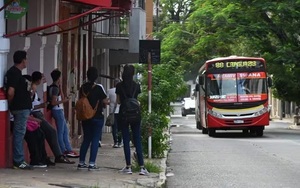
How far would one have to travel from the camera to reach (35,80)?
13.8 metres

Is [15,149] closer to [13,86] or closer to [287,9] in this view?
[13,86]

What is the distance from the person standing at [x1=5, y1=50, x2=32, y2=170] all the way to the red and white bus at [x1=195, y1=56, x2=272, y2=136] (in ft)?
64.9

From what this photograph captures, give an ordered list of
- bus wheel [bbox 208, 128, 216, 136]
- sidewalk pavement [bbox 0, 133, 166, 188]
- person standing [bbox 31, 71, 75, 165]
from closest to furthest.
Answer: sidewalk pavement [bbox 0, 133, 166, 188] < person standing [bbox 31, 71, 75, 165] < bus wheel [bbox 208, 128, 216, 136]

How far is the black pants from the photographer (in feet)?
44.8

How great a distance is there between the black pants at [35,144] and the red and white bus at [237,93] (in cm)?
1882

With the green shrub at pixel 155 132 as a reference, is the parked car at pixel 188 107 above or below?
below

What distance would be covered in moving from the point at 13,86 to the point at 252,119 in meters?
20.2

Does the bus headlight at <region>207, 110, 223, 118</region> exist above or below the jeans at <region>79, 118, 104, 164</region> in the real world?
below

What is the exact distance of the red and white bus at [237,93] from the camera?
105ft

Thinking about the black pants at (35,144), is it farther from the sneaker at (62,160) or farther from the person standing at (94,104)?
the sneaker at (62,160)

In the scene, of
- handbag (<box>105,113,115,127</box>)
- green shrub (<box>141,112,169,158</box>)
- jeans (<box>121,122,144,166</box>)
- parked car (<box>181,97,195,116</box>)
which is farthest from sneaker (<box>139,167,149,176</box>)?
parked car (<box>181,97,195,116</box>)

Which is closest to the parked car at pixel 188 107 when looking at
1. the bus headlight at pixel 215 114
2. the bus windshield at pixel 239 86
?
the bus headlight at pixel 215 114

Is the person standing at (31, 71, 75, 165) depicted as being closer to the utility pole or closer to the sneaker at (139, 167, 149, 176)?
the utility pole

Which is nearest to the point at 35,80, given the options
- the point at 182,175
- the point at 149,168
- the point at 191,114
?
the point at 149,168
